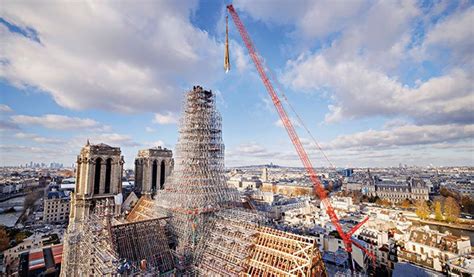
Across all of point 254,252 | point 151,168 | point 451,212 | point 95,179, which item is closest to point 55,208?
point 95,179

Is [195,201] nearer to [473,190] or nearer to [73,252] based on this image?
[73,252]

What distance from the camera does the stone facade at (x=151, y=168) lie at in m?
50.9

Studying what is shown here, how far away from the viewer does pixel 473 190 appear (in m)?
102

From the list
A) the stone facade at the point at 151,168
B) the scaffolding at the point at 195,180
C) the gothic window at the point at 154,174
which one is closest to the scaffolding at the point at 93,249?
the scaffolding at the point at 195,180

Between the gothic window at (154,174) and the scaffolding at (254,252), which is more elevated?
the gothic window at (154,174)

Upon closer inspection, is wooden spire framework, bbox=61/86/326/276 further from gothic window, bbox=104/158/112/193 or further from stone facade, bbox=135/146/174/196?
stone facade, bbox=135/146/174/196

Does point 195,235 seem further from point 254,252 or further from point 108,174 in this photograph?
point 108,174

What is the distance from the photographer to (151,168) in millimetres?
51500

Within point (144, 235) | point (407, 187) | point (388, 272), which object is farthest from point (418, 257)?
point (407, 187)

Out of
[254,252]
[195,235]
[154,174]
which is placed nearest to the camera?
[254,252]

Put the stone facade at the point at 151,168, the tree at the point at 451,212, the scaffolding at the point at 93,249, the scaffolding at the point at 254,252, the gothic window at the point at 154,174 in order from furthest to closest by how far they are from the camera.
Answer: the tree at the point at 451,212 < the gothic window at the point at 154,174 < the stone facade at the point at 151,168 < the scaffolding at the point at 254,252 < the scaffolding at the point at 93,249

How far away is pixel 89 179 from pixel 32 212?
181ft

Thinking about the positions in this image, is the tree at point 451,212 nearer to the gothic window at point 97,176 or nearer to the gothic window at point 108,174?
the gothic window at point 108,174

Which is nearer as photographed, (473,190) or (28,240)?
(28,240)
